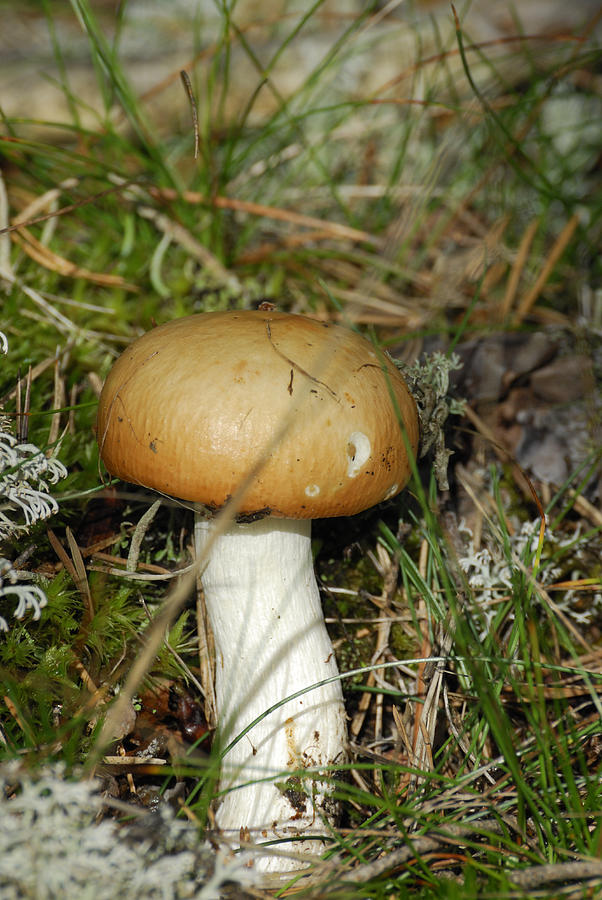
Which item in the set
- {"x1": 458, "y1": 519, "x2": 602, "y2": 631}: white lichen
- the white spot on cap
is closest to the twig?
the white spot on cap

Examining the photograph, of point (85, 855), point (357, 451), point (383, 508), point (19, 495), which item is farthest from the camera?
point (383, 508)

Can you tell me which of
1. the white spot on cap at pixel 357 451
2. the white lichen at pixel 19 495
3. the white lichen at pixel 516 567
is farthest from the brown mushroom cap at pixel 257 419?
the white lichen at pixel 516 567

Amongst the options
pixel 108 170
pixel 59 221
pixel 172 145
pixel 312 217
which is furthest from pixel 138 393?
pixel 172 145

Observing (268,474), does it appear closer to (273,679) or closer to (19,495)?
(273,679)

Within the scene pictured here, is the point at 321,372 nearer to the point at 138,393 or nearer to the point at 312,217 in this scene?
the point at 138,393

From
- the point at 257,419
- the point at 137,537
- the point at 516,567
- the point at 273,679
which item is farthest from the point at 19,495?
the point at 516,567

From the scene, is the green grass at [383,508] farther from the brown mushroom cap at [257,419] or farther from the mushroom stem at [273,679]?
the brown mushroom cap at [257,419]
